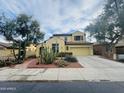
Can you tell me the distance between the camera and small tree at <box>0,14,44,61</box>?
95.3 ft

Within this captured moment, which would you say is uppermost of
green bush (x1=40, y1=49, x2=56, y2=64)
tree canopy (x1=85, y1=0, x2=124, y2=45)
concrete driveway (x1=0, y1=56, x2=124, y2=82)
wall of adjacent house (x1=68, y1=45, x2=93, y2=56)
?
tree canopy (x1=85, y1=0, x2=124, y2=45)

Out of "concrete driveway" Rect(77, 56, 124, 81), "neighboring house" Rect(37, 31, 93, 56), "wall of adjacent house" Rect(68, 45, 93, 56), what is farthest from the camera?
"wall of adjacent house" Rect(68, 45, 93, 56)

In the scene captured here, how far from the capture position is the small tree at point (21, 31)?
1143 inches

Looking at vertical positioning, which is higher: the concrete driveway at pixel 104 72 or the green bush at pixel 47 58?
the green bush at pixel 47 58

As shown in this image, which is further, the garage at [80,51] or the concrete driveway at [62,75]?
the garage at [80,51]

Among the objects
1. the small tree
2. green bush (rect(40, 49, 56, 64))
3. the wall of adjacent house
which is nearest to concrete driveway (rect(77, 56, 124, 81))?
green bush (rect(40, 49, 56, 64))

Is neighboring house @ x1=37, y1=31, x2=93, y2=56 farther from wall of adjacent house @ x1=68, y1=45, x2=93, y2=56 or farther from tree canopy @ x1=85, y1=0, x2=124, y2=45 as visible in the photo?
tree canopy @ x1=85, y1=0, x2=124, y2=45

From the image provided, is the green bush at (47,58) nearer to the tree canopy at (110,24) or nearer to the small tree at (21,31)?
the small tree at (21,31)

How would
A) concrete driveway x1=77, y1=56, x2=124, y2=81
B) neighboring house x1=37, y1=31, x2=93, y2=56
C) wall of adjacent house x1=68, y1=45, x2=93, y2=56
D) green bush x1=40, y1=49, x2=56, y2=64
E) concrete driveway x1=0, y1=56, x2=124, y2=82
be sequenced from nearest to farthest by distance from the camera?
concrete driveway x1=0, y1=56, x2=124, y2=82 < concrete driveway x1=77, y1=56, x2=124, y2=81 < green bush x1=40, y1=49, x2=56, y2=64 < neighboring house x1=37, y1=31, x2=93, y2=56 < wall of adjacent house x1=68, y1=45, x2=93, y2=56

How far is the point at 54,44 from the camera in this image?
42969 millimetres

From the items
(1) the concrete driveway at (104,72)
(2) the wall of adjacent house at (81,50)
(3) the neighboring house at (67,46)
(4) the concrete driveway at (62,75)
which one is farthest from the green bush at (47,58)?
(2) the wall of adjacent house at (81,50)

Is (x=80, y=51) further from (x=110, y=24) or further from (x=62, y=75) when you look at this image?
(x=62, y=75)

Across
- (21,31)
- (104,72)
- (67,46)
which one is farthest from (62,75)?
(67,46)

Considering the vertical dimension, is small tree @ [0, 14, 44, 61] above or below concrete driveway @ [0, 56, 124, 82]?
above
